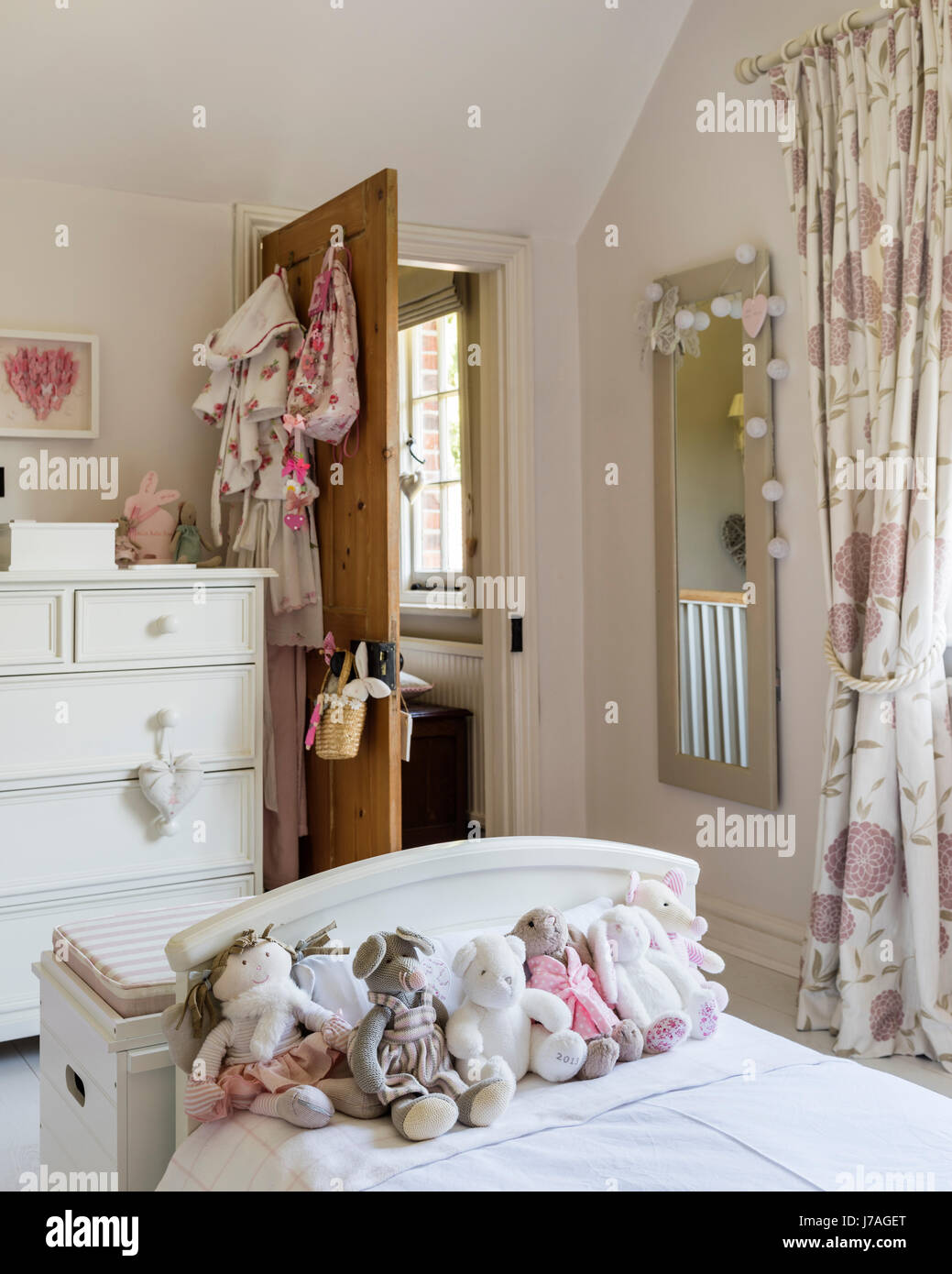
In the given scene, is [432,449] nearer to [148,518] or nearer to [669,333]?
[669,333]

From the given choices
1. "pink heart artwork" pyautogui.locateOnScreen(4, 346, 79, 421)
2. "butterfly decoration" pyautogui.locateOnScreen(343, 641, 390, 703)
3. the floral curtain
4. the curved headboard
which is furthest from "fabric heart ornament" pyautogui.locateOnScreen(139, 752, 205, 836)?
the floral curtain

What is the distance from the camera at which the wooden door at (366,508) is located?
305cm

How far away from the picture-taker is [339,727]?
10.1 ft

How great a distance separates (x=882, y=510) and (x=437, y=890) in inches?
65.0

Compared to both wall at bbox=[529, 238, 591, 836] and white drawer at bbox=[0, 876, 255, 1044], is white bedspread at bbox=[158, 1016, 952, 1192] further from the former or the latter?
wall at bbox=[529, 238, 591, 836]

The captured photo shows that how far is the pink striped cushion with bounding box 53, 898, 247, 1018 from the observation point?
1.74 meters

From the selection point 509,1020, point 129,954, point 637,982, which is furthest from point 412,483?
point 509,1020

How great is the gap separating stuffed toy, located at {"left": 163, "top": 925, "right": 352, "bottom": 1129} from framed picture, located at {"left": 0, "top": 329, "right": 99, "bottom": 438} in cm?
210

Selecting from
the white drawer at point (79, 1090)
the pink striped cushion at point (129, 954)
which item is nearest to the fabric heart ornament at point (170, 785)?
the pink striped cushion at point (129, 954)

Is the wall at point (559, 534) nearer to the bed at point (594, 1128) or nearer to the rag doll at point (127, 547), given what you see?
the rag doll at point (127, 547)

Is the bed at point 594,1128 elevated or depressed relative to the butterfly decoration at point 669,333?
depressed
